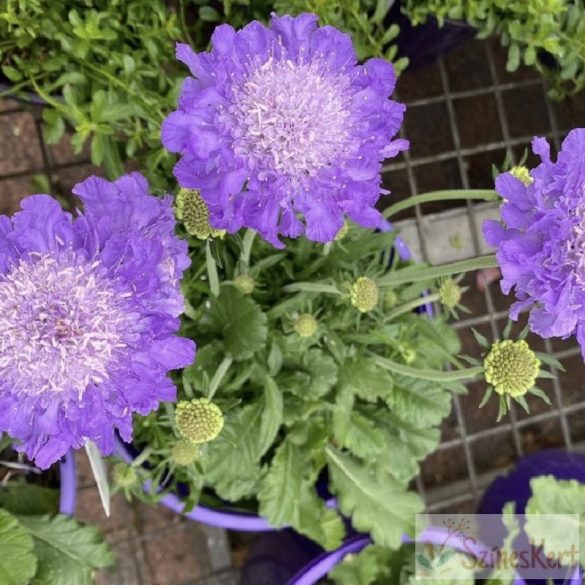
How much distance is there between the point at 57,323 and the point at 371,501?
766mm

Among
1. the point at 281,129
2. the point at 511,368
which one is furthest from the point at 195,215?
the point at 511,368

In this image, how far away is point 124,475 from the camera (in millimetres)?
1108

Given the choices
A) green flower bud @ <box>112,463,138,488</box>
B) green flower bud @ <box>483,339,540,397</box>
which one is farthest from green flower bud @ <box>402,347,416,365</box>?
green flower bud @ <box>112,463,138,488</box>

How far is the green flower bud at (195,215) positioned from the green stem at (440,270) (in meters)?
0.28

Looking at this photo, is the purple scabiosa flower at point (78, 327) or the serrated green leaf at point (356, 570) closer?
the purple scabiosa flower at point (78, 327)

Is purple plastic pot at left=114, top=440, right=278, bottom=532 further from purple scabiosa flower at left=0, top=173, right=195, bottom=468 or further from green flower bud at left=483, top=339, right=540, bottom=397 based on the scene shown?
green flower bud at left=483, top=339, right=540, bottom=397

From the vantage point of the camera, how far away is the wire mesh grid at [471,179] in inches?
66.4

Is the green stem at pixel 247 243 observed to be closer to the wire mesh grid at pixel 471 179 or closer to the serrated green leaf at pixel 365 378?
the serrated green leaf at pixel 365 378

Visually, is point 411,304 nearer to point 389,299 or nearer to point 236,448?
point 389,299

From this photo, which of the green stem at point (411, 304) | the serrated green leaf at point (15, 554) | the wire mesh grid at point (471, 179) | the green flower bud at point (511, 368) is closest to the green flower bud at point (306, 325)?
the green stem at point (411, 304)

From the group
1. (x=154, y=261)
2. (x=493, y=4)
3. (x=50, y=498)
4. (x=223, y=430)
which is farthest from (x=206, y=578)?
(x=493, y=4)

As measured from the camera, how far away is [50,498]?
4.21ft

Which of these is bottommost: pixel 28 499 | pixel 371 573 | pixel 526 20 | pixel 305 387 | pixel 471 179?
pixel 371 573

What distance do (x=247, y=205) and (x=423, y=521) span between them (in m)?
0.84
